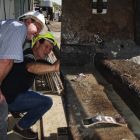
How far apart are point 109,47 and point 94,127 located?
320 centimetres

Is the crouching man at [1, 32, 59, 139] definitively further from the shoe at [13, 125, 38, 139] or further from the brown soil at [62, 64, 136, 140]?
the brown soil at [62, 64, 136, 140]

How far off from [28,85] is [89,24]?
2.54 m

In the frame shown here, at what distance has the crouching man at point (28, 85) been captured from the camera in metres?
4.27

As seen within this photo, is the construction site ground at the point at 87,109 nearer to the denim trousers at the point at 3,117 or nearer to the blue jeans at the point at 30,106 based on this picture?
the blue jeans at the point at 30,106

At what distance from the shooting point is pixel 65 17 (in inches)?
262

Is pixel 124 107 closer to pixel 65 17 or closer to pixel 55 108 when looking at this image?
pixel 55 108

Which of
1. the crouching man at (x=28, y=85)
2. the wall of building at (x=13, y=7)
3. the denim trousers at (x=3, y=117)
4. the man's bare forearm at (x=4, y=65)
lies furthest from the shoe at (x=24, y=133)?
the wall of building at (x=13, y=7)

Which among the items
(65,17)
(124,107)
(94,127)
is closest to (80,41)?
(65,17)

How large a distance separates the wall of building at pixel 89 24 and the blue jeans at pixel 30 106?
7.30 ft

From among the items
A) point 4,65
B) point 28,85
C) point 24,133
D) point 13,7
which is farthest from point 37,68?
point 13,7

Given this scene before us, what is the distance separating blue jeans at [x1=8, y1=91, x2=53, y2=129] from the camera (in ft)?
15.1

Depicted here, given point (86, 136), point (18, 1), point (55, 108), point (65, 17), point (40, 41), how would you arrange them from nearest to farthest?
point (86, 136), point (40, 41), point (55, 108), point (65, 17), point (18, 1)

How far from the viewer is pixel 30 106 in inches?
182

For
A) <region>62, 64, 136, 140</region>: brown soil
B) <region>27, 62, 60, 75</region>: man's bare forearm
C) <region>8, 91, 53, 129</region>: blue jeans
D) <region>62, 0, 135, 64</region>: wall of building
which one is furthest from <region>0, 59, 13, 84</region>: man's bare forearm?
<region>62, 0, 135, 64</region>: wall of building
